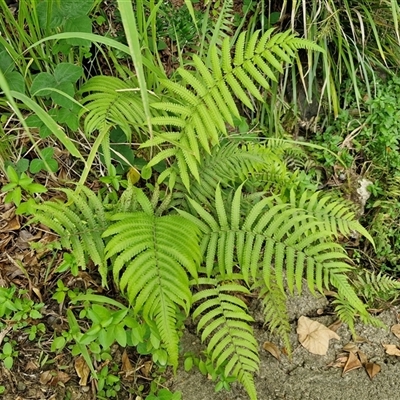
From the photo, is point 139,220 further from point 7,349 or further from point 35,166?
point 7,349

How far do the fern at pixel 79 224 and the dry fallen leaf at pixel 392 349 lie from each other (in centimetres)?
152

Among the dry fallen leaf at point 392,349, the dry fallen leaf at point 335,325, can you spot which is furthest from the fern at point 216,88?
the dry fallen leaf at point 392,349

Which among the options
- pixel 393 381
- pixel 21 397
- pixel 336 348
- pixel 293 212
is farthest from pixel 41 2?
pixel 393 381

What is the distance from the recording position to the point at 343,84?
10.3 feet

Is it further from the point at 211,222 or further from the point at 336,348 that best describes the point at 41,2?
the point at 336,348

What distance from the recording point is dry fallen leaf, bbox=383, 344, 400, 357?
2.44m

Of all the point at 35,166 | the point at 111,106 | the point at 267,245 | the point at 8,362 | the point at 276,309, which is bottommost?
the point at 276,309

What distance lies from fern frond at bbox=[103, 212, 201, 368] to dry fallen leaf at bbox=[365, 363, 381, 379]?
1093mm

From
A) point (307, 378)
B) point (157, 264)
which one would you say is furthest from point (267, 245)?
point (307, 378)

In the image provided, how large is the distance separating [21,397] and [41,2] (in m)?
1.58

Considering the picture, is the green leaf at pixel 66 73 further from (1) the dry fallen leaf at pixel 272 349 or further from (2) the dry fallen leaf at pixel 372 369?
(2) the dry fallen leaf at pixel 372 369

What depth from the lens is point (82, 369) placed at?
199 cm

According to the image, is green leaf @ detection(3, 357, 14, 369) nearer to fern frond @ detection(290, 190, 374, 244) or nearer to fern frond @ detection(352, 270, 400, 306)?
fern frond @ detection(290, 190, 374, 244)

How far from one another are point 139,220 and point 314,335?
115 centimetres
